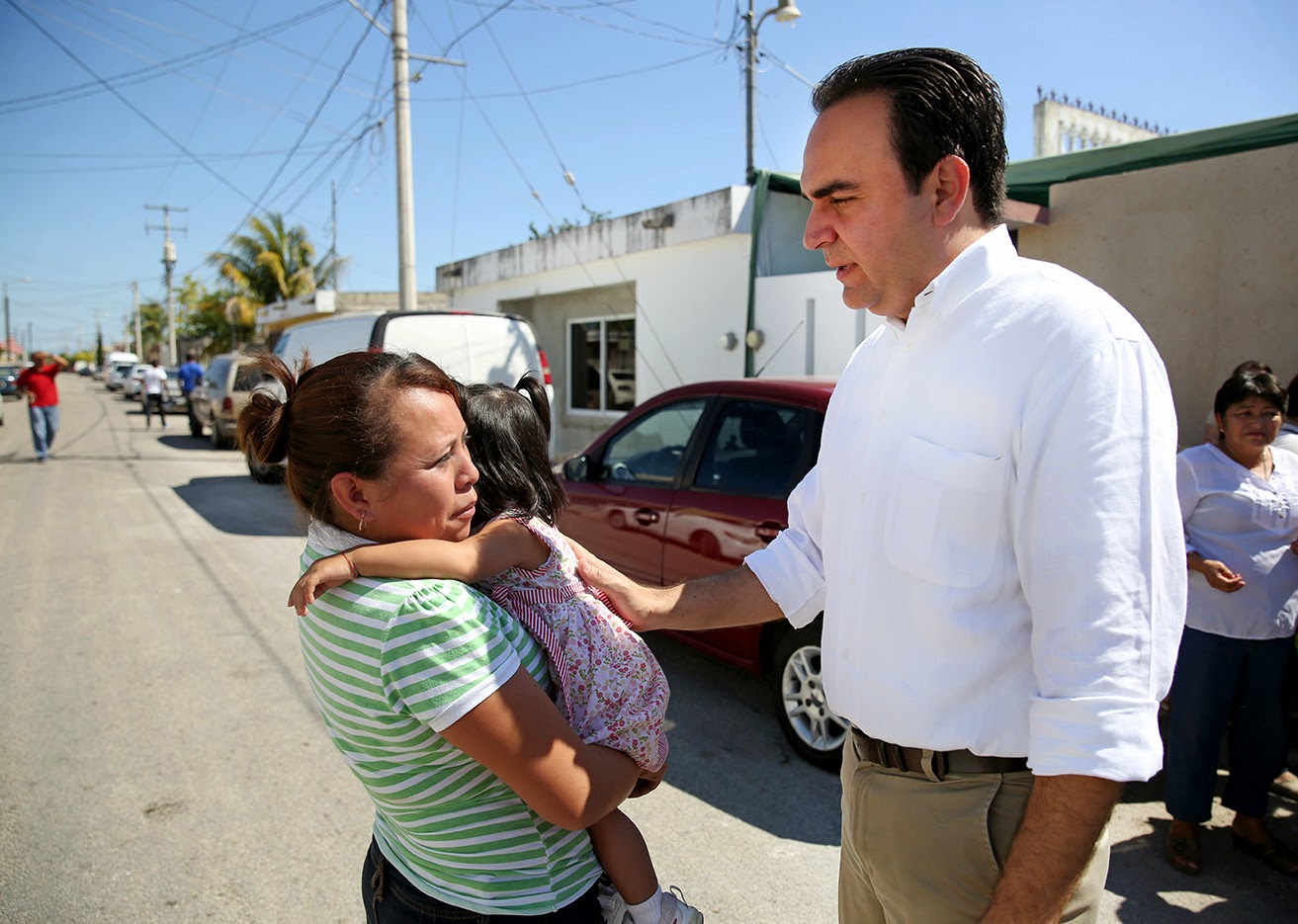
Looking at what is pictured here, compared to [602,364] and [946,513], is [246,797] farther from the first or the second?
[602,364]

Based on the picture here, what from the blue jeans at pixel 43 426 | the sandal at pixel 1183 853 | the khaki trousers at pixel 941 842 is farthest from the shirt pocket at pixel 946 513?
the blue jeans at pixel 43 426

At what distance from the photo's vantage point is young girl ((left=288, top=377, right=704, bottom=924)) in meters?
1.30

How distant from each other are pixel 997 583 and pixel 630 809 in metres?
2.81

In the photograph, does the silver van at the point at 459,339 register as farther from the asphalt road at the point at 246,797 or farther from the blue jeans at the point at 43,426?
the blue jeans at the point at 43,426

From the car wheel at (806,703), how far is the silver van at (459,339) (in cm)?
535

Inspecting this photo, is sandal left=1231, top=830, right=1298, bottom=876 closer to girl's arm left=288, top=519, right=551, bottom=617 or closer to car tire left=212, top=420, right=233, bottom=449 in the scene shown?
girl's arm left=288, top=519, right=551, bottom=617

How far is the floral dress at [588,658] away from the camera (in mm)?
1387

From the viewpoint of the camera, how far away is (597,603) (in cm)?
152

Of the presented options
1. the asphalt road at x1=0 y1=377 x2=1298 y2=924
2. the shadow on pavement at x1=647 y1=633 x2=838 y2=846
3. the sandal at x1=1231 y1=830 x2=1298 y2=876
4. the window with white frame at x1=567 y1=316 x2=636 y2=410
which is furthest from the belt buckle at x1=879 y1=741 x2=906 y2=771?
the window with white frame at x1=567 y1=316 x2=636 y2=410

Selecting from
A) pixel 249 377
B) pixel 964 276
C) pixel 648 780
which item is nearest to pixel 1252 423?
pixel 964 276

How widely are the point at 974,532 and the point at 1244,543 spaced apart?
277cm

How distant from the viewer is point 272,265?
30.7m

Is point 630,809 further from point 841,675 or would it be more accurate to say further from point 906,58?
point 906,58

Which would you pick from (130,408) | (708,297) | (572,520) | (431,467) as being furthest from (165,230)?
(431,467)
